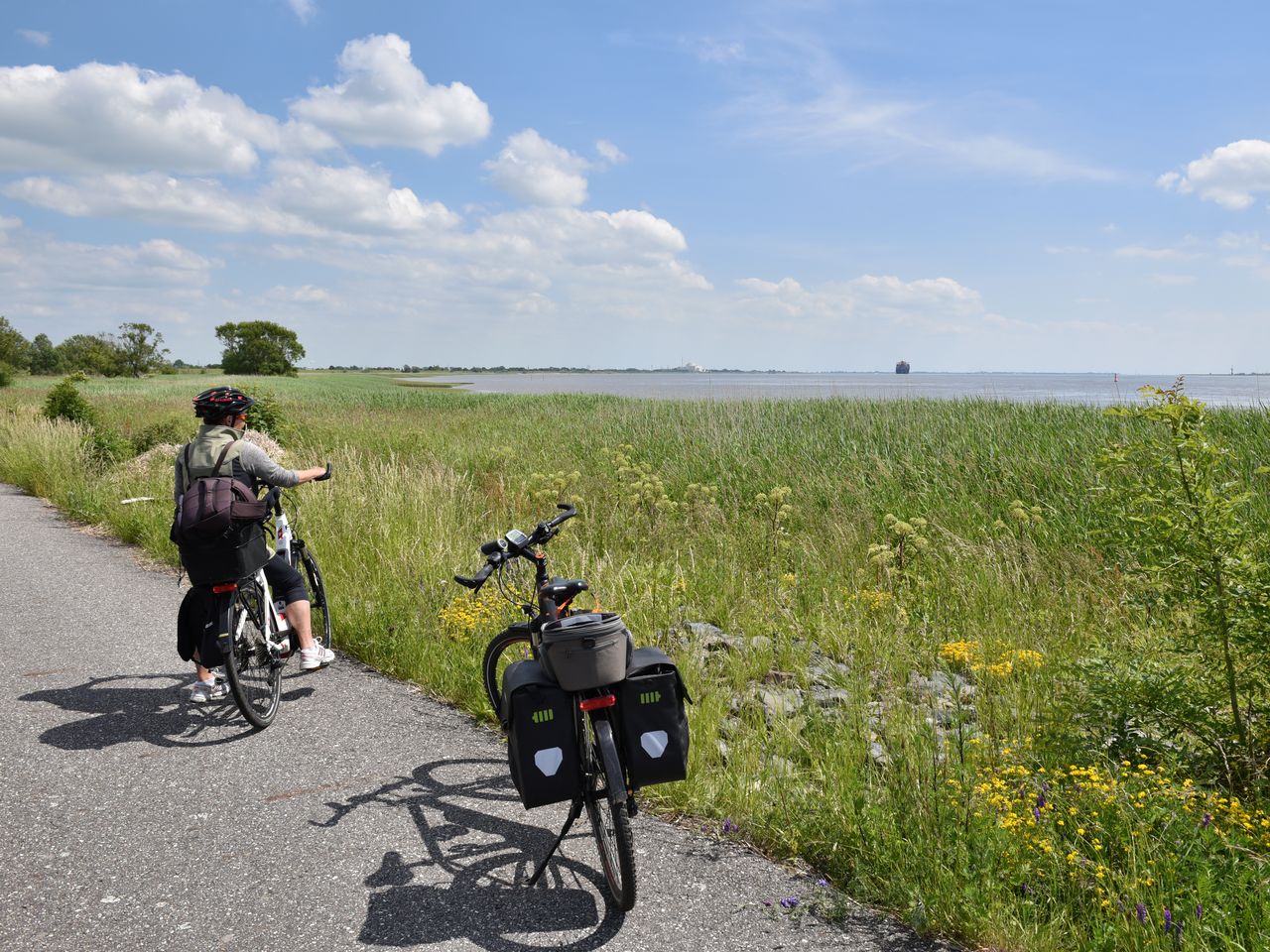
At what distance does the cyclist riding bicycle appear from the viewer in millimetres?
5191

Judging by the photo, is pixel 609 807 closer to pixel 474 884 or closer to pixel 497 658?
pixel 474 884

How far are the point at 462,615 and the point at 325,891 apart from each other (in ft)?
9.75

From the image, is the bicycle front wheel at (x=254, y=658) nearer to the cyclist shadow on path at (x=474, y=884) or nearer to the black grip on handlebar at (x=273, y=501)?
the black grip on handlebar at (x=273, y=501)

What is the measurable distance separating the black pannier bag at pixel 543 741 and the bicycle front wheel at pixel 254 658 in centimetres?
260

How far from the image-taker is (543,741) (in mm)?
3213

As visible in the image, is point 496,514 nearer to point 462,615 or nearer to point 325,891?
point 462,615

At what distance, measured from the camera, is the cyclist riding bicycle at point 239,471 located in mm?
5191

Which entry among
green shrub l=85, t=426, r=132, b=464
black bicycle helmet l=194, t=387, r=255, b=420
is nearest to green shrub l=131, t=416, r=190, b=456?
green shrub l=85, t=426, r=132, b=464

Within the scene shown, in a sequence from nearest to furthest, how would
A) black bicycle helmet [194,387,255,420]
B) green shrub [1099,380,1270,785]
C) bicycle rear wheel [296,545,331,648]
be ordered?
green shrub [1099,380,1270,785]
black bicycle helmet [194,387,255,420]
bicycle rear wheel [296,545,331,648]

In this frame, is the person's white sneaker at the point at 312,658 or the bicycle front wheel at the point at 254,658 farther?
the person's white sneaker at the point at 312,658

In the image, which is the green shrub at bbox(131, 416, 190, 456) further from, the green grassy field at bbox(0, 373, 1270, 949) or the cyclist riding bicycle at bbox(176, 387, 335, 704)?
the cyclist riding bicycle at bbox(176, 387, 335, 704)

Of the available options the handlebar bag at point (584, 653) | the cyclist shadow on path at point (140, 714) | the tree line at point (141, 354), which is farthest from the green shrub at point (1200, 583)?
the tree line at point (141, 354)

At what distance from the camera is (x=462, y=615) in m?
6.33

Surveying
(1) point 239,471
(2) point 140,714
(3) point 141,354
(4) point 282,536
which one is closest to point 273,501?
(4) point 282,536
